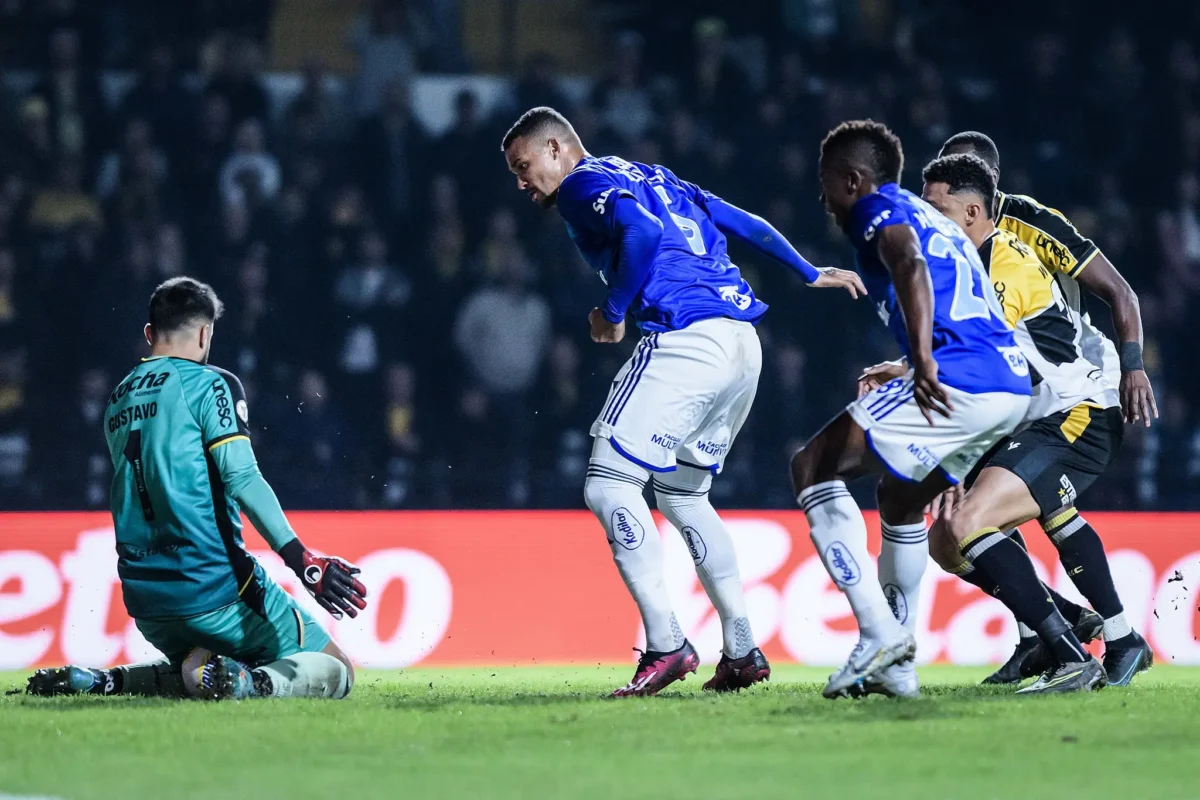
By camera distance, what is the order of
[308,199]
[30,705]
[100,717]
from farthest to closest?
[308,199]
[30,705]
[100,717]

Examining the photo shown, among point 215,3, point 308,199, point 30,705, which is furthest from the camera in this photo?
point 215,3

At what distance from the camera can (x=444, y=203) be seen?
10875mm

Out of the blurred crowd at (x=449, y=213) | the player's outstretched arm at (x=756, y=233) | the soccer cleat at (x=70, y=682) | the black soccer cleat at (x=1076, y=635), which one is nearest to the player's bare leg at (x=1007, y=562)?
the black soccer cleat at (x=1076, y=635)

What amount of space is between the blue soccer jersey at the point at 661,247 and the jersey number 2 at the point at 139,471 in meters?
1.56

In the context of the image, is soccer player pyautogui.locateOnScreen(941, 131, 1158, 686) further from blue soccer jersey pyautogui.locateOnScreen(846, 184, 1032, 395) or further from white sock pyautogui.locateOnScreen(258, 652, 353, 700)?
white sock pyautogui.locateOnScreen(258, 652, 353, 700)

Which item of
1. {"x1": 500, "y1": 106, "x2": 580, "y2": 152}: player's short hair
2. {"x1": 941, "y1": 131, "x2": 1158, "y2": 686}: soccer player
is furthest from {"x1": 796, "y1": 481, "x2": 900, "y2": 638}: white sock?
{"x1": 500, "y1": 106, "x2": 580, "y2": 152}: player's short hair

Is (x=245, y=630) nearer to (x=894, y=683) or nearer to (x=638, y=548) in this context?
(x=638, y=548)

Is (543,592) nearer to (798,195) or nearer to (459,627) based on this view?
(459,627)

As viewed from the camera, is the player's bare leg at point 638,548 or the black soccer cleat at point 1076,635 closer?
the player's bare leg at point 638,548

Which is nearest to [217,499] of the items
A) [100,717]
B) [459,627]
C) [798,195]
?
[100,717]

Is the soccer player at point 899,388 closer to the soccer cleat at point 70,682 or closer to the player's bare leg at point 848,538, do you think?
the player's bare leg at point 848,538

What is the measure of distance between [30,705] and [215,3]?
7899 mm

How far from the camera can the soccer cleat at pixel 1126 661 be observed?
207 inches

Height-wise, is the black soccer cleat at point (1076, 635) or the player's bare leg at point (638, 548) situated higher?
the player's bare leg at point (638, 548)
